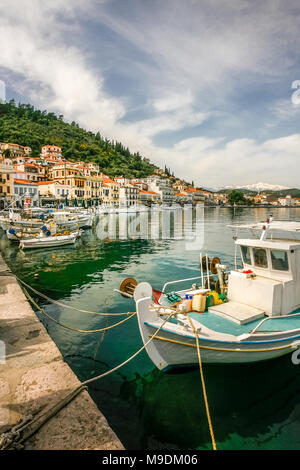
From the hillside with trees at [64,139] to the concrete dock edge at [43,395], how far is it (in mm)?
120800

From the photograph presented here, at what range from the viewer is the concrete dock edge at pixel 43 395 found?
3.92 metres

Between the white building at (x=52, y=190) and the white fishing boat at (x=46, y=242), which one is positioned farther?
the white building at (x=52, y=190)

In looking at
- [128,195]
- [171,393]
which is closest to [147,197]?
[128,195]

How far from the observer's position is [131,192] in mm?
119812

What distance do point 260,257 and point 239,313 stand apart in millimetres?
1941

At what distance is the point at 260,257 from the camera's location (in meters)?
8.21

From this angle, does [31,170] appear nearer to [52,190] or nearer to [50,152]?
[52,190]

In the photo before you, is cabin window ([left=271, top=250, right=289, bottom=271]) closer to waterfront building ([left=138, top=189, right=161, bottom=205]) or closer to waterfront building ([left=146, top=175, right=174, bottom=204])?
waterfront building ([left=138, top=189, right=161, bottom=205])

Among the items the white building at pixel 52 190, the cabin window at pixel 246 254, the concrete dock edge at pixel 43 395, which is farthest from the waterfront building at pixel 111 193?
the concrete dock edge at pixel 43 395

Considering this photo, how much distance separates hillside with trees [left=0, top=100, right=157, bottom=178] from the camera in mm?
120250

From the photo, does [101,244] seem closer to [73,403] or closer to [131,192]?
[73,403]

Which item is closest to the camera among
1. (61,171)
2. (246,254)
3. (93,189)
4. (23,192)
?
(246,254)

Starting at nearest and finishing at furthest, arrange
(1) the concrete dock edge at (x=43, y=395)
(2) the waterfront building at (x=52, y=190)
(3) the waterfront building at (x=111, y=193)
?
1. (1) the concrete dock edge at (x=43, y=395)
2. (2) the waterfront building at (x=52, y=190)
3. (3) the waterfront building at (x=111, y=193)

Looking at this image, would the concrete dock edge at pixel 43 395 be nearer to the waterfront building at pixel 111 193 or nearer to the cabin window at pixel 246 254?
the cabin window at pixel 246 254
